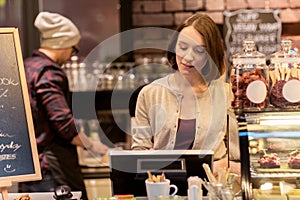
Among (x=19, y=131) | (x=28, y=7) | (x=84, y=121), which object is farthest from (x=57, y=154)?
(x=19, y=131)

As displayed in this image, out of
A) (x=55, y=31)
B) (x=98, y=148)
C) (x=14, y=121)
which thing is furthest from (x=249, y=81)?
(x=98, y=148)

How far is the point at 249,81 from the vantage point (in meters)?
2.85

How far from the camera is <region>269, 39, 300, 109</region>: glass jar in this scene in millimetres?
2785

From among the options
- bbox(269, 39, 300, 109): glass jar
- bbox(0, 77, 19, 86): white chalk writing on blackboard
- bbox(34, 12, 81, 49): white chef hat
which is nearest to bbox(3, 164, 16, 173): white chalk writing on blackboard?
bbox(0, 77, 19, 86): white chalk writing on blackboard

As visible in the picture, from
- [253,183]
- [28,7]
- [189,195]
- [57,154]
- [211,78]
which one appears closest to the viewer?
[189,195]

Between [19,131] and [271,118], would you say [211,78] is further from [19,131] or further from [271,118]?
[19,131]

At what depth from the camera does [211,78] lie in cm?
365

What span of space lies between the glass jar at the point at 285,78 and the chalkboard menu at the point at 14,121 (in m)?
1.06

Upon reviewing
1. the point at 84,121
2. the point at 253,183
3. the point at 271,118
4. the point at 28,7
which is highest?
the point at 28,7

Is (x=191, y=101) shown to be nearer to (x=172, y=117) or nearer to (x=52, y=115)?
(x=172, y=117)

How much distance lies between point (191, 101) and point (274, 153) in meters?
0.83

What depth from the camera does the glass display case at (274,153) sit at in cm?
278

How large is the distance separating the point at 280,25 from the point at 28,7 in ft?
7.02

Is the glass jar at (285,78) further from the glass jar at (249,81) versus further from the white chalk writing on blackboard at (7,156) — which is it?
the white chalk writing on blackboard at (7,156)
